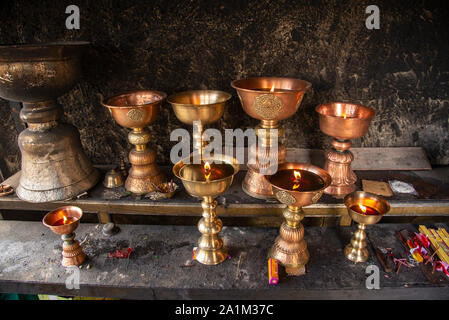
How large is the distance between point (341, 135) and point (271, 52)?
0.94 metres

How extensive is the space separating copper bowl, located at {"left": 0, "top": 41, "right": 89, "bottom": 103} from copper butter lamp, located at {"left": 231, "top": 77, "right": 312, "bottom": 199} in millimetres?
1172

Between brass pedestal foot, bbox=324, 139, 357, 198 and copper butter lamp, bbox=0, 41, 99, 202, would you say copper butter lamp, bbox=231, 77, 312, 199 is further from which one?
copper butter lamp, bbox=0, 41, 99, 202

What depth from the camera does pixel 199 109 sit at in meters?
2.12

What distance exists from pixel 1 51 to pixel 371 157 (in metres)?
2.97

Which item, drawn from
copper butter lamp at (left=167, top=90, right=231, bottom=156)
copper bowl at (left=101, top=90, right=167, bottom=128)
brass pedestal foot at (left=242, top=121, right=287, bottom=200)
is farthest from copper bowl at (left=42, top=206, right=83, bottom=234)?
brass pedestal foot at (left=242, top=121, right=287, bottom=200)

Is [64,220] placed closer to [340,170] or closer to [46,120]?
[46,120]

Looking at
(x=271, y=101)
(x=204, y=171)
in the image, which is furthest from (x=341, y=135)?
(x=204, y=171)

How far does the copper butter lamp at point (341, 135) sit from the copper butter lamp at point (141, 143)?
1293mm

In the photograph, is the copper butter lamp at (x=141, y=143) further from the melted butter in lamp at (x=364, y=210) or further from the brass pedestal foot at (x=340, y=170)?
the melted butter in lamp at (x=364, y=210)

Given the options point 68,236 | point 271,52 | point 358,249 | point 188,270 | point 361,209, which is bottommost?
point 188,270

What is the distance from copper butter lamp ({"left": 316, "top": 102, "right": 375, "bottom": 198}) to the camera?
7.15 ft
